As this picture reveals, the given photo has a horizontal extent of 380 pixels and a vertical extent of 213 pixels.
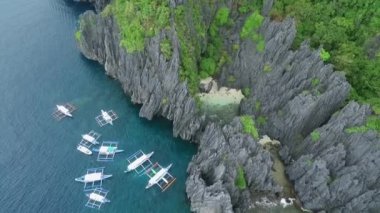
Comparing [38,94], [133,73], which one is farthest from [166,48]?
[38,94]

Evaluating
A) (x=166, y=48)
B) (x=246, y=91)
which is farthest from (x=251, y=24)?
(x=166, y=48)

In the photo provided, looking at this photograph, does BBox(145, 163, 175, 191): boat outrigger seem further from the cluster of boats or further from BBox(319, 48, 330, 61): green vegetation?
BBox(319, 48, 330, 61): green vegetation

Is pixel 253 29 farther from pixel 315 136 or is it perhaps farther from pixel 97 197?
pixel 97 197

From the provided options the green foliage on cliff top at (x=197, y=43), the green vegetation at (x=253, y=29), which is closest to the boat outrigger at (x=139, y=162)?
the green foliage on cliff top at (x=197, y=43)

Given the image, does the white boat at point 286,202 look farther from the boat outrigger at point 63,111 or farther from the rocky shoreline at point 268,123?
the boat outrigger at point 63,111

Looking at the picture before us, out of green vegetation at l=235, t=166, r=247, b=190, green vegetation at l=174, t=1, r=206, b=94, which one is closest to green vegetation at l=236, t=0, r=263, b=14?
green vegetation at l=174, t=1, r=206, b=94

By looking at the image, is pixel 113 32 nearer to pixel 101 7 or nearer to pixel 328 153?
pixel 101 7
